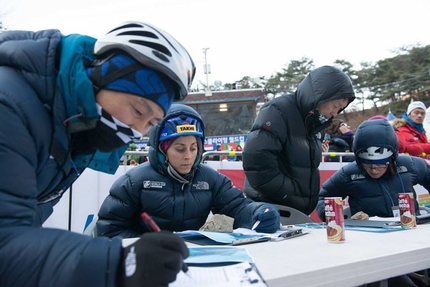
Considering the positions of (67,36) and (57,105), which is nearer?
(57,105)

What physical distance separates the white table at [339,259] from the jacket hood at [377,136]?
1.29 meters

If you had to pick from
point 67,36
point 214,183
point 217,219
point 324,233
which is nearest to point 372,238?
point 324,233

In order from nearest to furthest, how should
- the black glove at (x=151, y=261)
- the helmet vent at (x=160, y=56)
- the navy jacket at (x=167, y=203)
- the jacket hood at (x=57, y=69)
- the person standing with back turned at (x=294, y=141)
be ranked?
1. the black glove at (x=151, y=261)
2. the jacket hood at (x=57, y=69)
3. the helmet vent at (x=160, y=56)
4. the navy jacket at (x=167, y=203)
5. the person standing with back turned at (x=294, y=141)

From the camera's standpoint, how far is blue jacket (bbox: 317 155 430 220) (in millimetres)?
3037

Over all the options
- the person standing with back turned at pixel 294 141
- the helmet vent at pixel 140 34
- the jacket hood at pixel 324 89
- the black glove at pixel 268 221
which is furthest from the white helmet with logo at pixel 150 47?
the jacket hood at pixel 324 89

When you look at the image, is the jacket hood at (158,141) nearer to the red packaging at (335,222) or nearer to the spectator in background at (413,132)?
the red packaging at (335,222)

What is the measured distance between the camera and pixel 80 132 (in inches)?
49.2

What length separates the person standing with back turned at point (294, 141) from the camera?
9.21 ft

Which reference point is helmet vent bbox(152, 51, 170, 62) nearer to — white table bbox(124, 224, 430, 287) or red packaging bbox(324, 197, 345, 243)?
white table bbox(124, 224, 430, 287)

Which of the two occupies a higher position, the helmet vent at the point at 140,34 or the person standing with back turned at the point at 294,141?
the helmet vent at the point at 140,34

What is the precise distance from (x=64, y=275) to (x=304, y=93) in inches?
98.6

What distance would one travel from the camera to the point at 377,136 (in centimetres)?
294

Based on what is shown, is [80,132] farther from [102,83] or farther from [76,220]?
[76,220]

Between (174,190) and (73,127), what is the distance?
4.52ft
